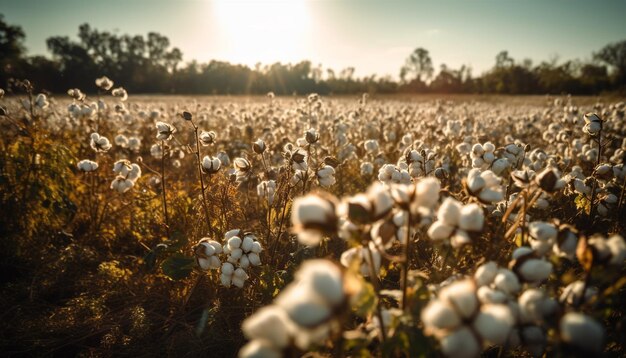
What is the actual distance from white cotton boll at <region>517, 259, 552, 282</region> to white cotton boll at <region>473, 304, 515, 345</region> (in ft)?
1.19

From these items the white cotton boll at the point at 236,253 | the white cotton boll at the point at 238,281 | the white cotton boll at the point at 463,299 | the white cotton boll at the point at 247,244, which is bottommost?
the white cotton boll at the point at 238,281

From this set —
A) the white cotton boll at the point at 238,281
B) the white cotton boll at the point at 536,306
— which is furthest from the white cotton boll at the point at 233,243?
the white cotton boll at the point at 536,306

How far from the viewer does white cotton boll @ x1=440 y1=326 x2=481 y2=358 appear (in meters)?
0.96

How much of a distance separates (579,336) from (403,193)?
2.07ft

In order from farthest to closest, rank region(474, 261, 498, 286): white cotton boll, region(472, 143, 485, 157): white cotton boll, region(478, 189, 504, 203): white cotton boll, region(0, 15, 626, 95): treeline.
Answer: region(0, 15, 626, 95): treeline, region(472, 143, 485, 157): white cotton boll, region(478, 189, 504, 203): white cotton boll, region(474, 261, 498, 286): white cotton boll

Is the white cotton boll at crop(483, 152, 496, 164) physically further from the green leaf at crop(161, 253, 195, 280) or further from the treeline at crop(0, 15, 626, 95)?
the treeline at crop(0, 15, 626, 95)

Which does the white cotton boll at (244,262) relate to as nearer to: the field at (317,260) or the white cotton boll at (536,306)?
the field at (317,260)

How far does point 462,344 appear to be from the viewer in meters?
0.97

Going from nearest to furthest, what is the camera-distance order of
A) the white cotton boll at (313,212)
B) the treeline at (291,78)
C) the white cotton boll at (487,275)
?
the white cotton boll at (313,212)
the white cotton boll at (487,275)
the treeline at (291,78)

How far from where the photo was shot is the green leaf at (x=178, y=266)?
2.56 m

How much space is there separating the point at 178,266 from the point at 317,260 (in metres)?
1.92

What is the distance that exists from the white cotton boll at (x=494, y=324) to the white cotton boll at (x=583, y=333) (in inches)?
5.7

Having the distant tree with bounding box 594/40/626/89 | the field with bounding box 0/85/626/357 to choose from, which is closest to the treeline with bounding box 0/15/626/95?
the distant tree with bounding box 594/40/626/89

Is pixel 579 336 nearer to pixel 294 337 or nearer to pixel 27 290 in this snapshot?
pixel 294 337
